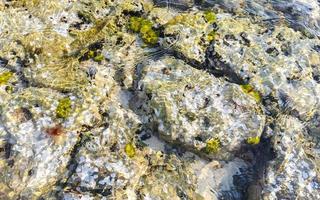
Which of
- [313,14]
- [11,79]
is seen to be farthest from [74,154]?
[313,14]

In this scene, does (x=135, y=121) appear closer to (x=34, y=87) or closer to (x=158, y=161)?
(x=158, y=161)

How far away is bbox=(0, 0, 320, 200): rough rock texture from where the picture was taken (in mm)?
7195

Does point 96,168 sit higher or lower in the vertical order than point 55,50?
lower

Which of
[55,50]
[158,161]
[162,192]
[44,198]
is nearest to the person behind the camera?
[44,198]

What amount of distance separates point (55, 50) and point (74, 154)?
2.80 m

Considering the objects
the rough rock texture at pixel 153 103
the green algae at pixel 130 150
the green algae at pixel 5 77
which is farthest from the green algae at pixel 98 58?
the green algae at pixel 130 150

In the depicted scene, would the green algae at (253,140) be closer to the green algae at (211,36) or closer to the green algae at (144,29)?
the green algae at (211,36)

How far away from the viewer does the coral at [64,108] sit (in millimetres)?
7492

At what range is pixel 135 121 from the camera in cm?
805

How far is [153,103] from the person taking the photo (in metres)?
8.11

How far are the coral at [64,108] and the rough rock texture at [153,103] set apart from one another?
20 mm

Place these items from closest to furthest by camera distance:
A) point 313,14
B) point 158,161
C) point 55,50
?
point 158,161 < point 55,50 < point 313,14

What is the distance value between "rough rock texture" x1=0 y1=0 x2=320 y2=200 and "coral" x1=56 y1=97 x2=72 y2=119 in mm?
20

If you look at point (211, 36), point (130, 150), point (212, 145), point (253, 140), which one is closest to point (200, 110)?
point (212, 145)
